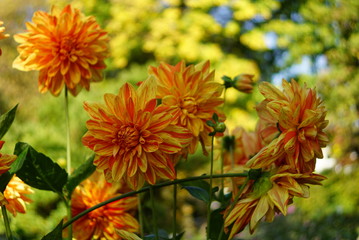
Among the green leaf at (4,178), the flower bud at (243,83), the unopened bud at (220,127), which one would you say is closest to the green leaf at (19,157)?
the green leaf at (4,178)

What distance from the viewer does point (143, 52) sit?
632 cm

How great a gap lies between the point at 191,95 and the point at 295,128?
0.13 metres

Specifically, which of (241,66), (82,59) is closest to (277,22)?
(241,66)

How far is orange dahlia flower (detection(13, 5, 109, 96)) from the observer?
2.50ft

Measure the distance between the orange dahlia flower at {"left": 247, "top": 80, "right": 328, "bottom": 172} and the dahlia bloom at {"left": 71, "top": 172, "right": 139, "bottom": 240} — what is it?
0.24 metres

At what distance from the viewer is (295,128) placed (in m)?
0.56

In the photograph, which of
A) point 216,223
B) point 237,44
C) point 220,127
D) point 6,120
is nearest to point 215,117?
point 220,127

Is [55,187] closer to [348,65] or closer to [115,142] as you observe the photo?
[115,142]

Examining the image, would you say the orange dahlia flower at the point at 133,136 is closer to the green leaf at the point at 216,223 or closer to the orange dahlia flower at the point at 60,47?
Answer: the green leaf at the point at 216,223

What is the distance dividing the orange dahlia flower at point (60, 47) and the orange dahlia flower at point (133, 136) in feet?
0.78

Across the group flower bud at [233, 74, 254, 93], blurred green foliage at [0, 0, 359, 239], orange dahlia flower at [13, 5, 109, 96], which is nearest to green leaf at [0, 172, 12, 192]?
orange dahlia flower at [13, 5, 109, 96]

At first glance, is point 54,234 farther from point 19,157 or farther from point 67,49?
point 67,49

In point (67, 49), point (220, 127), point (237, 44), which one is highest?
point (237, 44)

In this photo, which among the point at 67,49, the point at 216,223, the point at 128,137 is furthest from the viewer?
the point at 67,49
